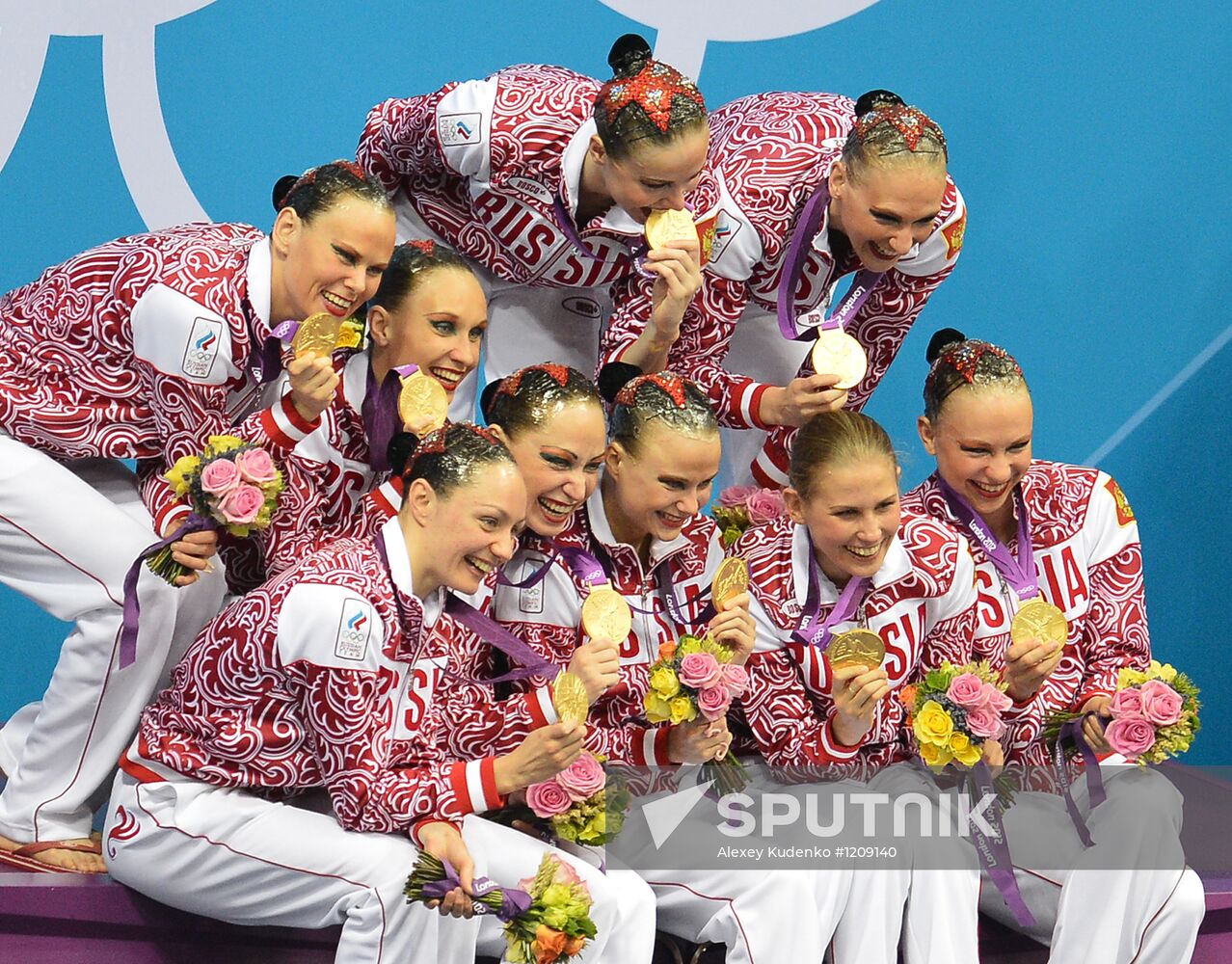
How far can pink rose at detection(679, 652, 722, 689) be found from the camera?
3277mm

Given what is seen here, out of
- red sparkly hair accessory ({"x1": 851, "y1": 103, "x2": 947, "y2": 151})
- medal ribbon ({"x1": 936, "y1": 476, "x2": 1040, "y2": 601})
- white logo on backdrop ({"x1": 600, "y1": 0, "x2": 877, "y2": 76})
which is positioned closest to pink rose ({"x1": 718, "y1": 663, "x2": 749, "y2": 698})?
medal ribbon ({"x1": 936, "y1": 476, "x2": 1040, "y2": 601})

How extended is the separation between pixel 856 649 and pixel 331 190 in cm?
130

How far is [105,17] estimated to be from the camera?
190 inches

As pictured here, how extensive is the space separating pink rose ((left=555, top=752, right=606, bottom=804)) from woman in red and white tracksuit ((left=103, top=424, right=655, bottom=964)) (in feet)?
0.23

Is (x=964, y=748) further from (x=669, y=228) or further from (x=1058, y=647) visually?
(x=669, y=228)

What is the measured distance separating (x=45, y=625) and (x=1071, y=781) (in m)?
2.88

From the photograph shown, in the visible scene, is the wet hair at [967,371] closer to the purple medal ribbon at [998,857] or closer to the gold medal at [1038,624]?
the gold medal at [1038,624]

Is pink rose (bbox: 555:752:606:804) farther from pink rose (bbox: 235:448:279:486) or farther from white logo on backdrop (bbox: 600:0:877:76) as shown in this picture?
white logo on backdrop (bbox: 600:0:877:76)

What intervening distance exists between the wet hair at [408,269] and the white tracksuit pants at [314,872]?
39.7 inches

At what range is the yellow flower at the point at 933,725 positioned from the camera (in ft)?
11.0

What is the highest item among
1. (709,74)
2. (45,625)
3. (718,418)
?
(709,74)

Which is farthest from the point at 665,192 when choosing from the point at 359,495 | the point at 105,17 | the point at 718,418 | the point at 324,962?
the point at 105,17

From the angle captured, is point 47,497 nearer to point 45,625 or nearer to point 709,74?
point 45,625

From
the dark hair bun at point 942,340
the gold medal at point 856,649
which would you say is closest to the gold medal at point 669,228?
the dark hair bun at point 942,340
